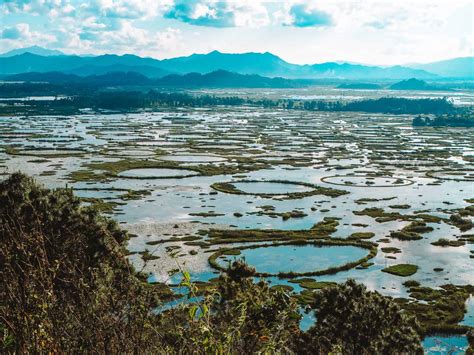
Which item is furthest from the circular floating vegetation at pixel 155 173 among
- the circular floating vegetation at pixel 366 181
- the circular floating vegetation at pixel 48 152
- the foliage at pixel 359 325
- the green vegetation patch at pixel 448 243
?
the foliage at pixel 359 325

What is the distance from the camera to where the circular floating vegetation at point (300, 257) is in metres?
57.3

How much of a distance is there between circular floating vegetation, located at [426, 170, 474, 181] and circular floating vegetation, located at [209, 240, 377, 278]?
51027 mm

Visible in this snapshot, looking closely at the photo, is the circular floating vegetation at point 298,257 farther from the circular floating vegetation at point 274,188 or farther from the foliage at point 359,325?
the foliage at point 359,325

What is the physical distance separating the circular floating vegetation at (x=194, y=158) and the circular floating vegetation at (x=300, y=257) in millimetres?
62709

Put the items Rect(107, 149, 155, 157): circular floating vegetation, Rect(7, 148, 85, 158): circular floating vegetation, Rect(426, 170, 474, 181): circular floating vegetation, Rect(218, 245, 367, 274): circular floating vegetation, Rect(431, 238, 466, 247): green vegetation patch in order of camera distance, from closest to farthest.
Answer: Rect(218, 245, 367, 274): circular floating vegetation, Rect(431, 238, 466, 247): green vegetation patch, Rect(426, 170, 474, 181): circular floating vegetation, Rect(7, 148, 85, 158): circular floating vegetation, Rect(107, 149, 155, 157): circular floating vegetation

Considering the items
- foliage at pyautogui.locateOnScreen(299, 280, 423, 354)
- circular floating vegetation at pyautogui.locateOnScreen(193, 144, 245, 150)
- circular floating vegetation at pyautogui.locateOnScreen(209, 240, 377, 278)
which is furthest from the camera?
circular floating vegetation at pyautogui.locateOnScreen(193, 144, 245, 150)

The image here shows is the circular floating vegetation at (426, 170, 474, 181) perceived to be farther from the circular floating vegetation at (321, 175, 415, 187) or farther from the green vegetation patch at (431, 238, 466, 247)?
the green vegetation patch at (431, 238, 466, 247)

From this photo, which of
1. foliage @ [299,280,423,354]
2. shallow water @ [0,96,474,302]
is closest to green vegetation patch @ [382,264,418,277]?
shallow water @ [0,96,474,302]

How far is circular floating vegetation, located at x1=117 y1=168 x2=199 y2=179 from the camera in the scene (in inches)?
4203

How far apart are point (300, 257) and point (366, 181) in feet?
153

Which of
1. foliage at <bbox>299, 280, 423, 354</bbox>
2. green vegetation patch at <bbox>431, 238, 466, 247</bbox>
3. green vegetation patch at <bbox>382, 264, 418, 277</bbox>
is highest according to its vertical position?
foliage at <bbox>299, 280, 423, 354</bbox>

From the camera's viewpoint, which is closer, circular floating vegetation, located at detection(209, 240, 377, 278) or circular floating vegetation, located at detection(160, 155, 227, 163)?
circular floating vegetation, located at detection(209, 240, 377, 278)

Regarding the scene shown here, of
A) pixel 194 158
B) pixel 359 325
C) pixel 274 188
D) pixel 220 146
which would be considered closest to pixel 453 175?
pixel 274 188

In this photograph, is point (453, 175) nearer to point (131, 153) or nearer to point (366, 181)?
point (366, 181)
